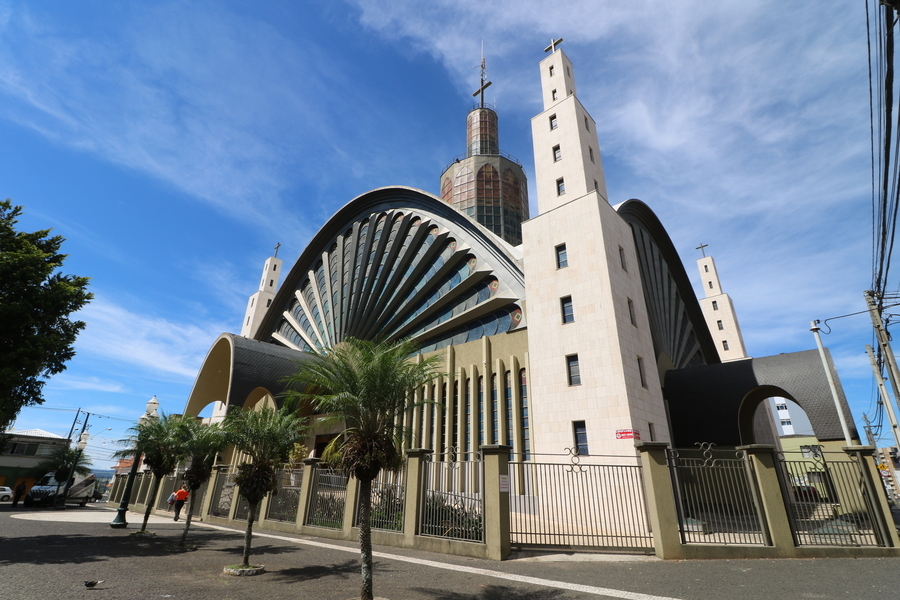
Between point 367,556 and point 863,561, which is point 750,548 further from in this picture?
point 367,556

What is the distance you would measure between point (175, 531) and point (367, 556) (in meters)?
14.8

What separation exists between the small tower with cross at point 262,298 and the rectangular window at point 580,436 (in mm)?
43808

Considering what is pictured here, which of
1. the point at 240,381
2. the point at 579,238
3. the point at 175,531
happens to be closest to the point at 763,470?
the point at 579,238

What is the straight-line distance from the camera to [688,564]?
9.70 metres

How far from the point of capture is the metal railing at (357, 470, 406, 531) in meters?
13.4

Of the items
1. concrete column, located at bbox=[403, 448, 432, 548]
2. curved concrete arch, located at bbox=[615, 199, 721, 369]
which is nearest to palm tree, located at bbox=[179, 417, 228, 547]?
concrete column, located at bbox=[403, 448, 432, 548]

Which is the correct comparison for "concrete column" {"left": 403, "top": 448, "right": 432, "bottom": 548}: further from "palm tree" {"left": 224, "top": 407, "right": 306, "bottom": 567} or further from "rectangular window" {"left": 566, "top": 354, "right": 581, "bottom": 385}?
"rectangular window" {"left": 566, "top": 354, "right": 581, "bottom": 385}

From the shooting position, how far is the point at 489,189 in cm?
4828

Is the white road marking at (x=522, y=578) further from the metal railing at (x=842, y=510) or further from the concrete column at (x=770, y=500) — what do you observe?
the metal railing at (x=842, y=510)

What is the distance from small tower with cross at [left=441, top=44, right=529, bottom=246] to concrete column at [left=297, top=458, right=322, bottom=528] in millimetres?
A: 33039

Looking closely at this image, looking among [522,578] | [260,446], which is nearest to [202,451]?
[260,446]

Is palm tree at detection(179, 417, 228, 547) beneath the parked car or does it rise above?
above

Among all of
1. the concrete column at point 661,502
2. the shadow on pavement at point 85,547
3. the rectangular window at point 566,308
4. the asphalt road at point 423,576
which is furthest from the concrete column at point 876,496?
the shadow on pavement at point 85,547

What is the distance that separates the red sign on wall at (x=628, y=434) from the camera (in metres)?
16.2
